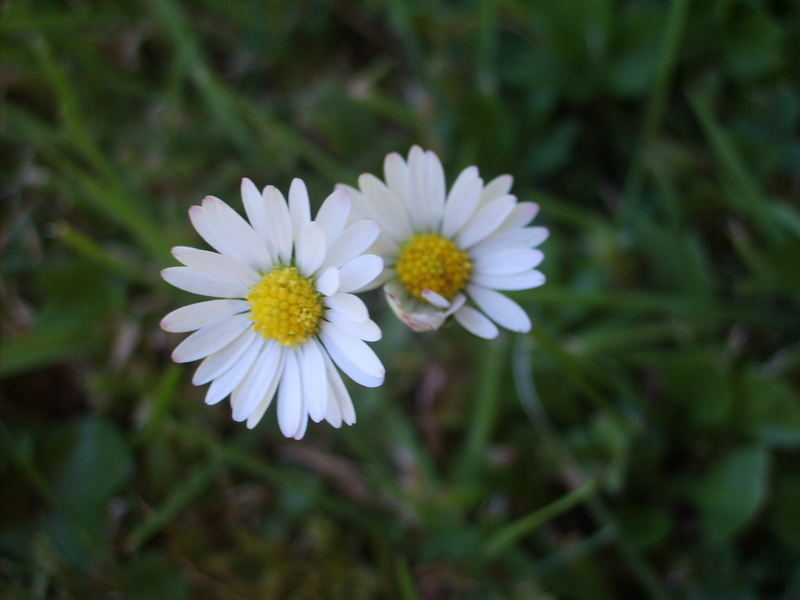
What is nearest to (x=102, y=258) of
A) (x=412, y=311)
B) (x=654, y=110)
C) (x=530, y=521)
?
(x=412, y=311)

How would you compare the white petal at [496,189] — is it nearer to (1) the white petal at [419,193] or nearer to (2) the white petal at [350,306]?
(1) the white petal at [419,193]

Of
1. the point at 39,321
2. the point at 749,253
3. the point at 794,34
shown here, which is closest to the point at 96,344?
the point at 39,321

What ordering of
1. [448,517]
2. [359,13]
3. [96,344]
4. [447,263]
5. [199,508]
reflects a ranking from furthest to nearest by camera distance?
[359,13] → [96,344] → [199,508] → [448,517] → [447,263]

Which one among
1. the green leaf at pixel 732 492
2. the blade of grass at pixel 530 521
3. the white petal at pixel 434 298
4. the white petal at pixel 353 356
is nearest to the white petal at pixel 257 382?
the white petal at pixel 353 356

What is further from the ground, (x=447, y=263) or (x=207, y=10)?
(x=207, y=10)

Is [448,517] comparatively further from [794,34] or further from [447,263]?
[794,34]

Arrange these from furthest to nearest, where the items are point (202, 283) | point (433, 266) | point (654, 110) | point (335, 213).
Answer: point (654, 110) < point (433, 266) < point (202, 283) < point (335, 213)

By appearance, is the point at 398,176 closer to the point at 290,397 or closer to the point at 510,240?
the point at 510,240
